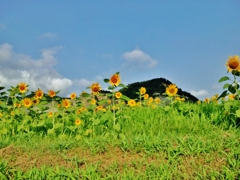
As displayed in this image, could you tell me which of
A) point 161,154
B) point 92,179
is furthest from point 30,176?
point 161,154

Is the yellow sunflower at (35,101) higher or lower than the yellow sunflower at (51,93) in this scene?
lower

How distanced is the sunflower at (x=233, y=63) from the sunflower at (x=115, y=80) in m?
1.83

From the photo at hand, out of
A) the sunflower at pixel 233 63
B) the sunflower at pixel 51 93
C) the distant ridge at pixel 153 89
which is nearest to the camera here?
the sunflower at pixel 233 63

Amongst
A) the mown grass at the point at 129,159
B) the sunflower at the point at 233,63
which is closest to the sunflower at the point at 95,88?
the mown grass at the point at 129,159

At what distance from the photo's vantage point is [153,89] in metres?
13.6

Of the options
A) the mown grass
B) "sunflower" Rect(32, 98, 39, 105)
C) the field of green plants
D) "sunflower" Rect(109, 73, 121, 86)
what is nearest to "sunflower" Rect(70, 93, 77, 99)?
the field of green plants

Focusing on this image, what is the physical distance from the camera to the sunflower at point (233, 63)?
22.7 ft

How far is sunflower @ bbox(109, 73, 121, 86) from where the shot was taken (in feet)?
22.8

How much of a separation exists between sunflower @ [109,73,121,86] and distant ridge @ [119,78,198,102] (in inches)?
236

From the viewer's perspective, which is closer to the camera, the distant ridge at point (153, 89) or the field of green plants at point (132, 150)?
the field of green plants at point (132, 150)

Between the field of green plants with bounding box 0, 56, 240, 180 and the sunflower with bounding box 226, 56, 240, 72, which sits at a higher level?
the sunflower with bounding box 226, 56, 240, 72

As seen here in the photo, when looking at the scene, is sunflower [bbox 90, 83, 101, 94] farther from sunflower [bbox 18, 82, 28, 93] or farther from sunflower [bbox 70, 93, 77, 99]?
sunflower [bbox 18, 82, 28, 93]

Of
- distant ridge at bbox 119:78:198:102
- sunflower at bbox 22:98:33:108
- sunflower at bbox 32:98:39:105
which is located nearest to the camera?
sunflower at bbox 22:98:33:108

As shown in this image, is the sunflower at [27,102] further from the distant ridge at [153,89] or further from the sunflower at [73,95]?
the distant ridge at [153,89]
